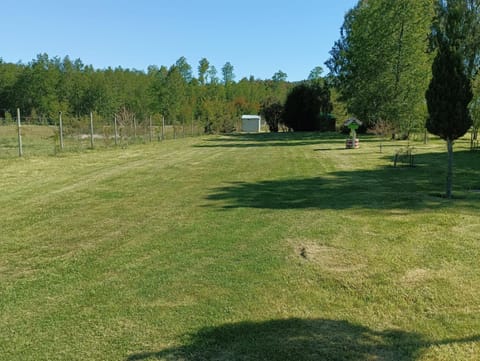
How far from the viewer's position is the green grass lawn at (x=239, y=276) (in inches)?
117

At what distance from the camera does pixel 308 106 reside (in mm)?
49844

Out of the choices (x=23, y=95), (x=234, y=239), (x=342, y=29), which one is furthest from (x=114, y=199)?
(x=23, y=95)

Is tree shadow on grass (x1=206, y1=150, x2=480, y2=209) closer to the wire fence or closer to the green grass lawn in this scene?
the green grass lawn

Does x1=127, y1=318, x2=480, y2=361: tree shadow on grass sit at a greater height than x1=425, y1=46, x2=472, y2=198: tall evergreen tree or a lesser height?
lesser

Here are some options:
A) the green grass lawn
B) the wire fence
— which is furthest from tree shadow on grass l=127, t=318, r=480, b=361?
the wire fence

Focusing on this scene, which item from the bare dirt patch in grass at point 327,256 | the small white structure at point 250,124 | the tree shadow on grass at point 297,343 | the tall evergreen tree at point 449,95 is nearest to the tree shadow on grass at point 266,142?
the tall evergreen tree at point 449,95

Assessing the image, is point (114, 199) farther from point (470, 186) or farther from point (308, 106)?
point (308, 106)

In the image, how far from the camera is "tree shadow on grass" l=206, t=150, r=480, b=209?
7.71 metres

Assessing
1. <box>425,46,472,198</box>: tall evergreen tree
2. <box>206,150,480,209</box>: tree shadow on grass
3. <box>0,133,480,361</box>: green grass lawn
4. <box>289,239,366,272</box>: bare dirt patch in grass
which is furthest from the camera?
<box>425,46,472,198</box>: tall evergreen tree

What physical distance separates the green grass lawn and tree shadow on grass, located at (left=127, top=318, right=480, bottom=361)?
0.01 m

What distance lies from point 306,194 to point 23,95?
68898mm

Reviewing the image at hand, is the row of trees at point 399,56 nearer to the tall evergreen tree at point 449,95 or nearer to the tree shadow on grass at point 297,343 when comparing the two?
the tall evergreen tree at point 449,95

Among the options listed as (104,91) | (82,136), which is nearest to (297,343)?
(82,136)

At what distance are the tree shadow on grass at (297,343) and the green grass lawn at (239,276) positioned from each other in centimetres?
1
